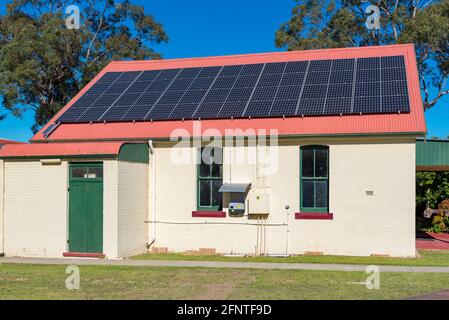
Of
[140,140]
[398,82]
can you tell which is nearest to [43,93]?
[140,140]

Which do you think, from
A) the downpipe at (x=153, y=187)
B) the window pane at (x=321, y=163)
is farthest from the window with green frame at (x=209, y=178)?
the window pane at (x=321, y=163)

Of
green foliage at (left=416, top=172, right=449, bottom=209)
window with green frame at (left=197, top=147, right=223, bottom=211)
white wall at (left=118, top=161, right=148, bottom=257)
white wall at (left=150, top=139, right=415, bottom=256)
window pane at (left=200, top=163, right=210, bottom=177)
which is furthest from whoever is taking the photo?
green foliage at (left=416, top=172, right=449, bottom=209)

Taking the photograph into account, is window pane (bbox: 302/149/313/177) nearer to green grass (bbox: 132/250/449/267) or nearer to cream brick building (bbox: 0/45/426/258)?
cream brick building (bbox: 0/45/426/258)

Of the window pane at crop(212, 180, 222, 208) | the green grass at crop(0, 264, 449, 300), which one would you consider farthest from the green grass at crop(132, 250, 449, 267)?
the green grass at crop(0, 264, 449, 300)

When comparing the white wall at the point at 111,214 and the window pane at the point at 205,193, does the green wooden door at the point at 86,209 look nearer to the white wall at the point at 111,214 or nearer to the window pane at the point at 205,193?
the white wall at the point at 111,214

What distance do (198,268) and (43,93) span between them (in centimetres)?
2729

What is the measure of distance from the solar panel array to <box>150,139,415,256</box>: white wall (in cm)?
138

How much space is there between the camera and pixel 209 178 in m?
17.4

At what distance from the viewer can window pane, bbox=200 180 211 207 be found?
17.4 meters

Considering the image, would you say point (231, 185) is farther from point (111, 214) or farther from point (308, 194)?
point (111, 214)

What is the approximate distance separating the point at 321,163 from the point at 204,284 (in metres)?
6.49

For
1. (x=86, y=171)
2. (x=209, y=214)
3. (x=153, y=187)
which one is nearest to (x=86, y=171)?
(x=86, y=171)
